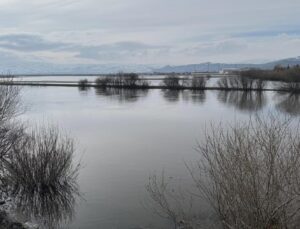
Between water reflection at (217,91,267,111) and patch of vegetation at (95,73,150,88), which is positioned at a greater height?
patch of vegetation at (95,73,150,88)

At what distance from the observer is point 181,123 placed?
3256 cm

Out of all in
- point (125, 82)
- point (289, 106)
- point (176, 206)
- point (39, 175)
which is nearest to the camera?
point (176, 206)

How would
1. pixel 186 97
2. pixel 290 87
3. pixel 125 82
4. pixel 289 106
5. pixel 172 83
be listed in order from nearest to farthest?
pixel 289 106, pixel 186 97, pixel 290 87, pixel 172 83, pixel 125 82

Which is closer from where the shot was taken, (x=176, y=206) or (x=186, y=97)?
(x=176, y=206)

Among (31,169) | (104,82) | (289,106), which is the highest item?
(31,169)

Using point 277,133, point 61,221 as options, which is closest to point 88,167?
point 61,221

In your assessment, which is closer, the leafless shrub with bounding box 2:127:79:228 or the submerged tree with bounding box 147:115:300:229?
the submerged tree with bounding box 147:115:300:229

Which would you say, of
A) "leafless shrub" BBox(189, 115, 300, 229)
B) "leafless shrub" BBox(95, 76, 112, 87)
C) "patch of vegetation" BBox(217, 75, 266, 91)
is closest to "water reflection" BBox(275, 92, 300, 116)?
"patch of vegetation" BBox(217, 75, 266, 91)

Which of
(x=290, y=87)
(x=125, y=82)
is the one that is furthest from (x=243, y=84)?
(x=125, y=82)

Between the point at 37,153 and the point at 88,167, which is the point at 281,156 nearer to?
the point at 37,153

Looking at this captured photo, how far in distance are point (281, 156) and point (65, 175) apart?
10.2 metres

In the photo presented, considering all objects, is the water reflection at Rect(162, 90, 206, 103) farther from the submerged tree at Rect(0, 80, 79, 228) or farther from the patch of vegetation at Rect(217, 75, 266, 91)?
the submerged tree at Rect(0, 80, 79, 228)

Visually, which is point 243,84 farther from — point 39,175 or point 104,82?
point 39,175

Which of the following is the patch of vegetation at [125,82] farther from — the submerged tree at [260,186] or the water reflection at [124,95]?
the submerged tree at [260,186]
